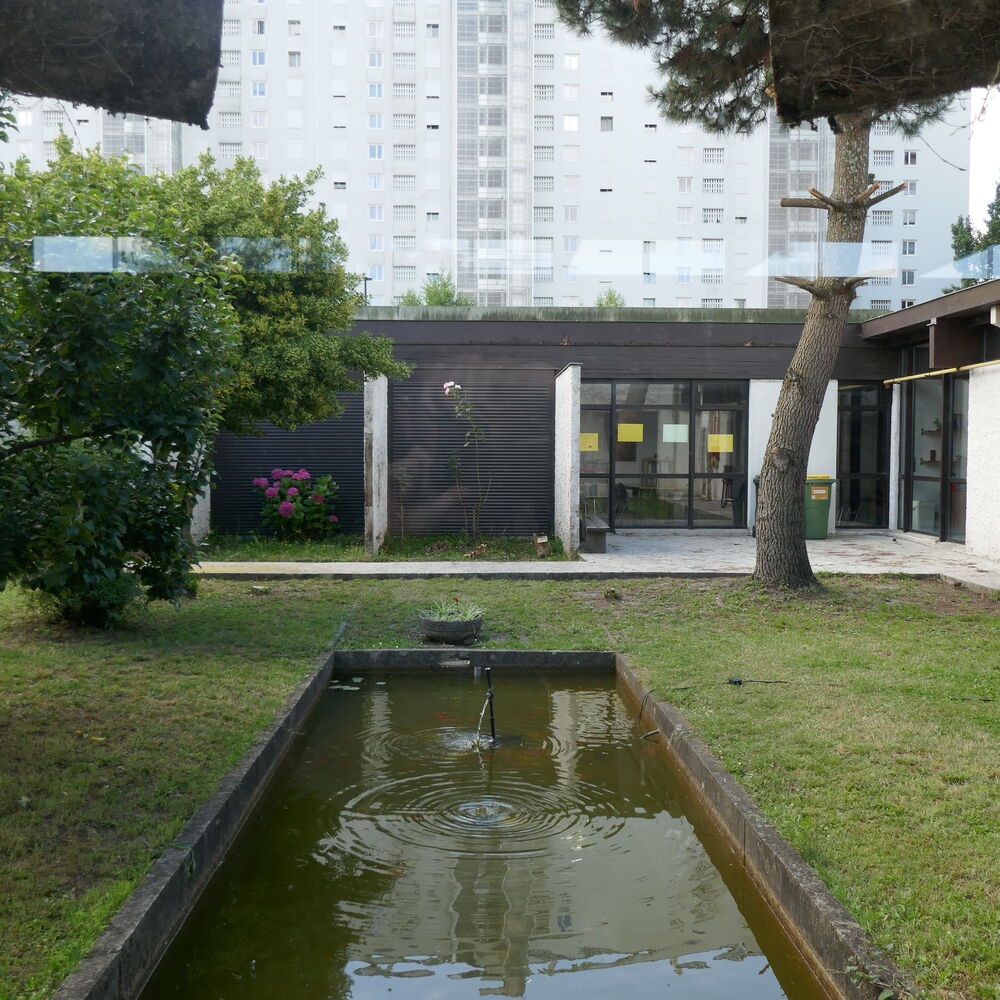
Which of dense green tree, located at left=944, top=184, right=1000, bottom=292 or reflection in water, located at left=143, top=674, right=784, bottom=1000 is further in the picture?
A: dense green tree, located at left=944, top=184, right=1000, bottom=292

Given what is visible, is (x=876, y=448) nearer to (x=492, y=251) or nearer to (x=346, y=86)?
(x=492, y=251)

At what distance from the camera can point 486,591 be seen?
10664 millimetres

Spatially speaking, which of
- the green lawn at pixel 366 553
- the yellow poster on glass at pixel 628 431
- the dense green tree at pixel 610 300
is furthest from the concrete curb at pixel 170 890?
the yellow poster on glass at pixel 628 431

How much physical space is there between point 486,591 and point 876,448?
382 inches

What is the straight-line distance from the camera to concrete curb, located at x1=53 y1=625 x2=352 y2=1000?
287 cm

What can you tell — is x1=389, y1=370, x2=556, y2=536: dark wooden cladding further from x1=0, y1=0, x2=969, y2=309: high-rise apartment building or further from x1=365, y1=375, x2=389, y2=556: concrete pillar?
x1=0, y1=0, x2=969, y2=309: high-rise apartment building

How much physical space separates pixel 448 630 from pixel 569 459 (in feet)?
18.9

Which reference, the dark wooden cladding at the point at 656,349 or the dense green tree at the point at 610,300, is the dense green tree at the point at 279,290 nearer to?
the dark wooden cladding at the point at 656,349

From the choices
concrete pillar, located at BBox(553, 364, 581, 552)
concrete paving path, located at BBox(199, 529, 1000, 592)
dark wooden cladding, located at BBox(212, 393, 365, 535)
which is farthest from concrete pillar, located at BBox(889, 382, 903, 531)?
dark wooden cladding, located at BBox(212, 393, 365, 535)

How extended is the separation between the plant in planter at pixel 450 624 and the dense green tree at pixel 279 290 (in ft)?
13.1

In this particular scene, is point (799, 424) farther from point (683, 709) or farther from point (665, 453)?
point (665, 453)

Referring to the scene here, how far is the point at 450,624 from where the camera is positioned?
26.3 feet

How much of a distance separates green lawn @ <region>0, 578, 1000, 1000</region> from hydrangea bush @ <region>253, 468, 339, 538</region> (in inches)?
151

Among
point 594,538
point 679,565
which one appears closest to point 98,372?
point 679,565
